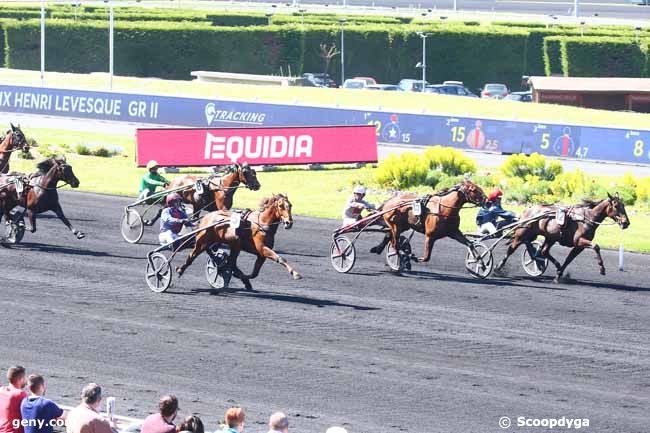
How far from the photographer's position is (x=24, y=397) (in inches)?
468

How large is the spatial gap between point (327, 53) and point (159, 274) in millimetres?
56179

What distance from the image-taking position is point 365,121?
146 feet

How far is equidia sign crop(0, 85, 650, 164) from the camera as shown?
4050 centimetres

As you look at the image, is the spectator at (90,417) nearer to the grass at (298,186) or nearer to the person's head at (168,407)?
the person's head at (168,407)

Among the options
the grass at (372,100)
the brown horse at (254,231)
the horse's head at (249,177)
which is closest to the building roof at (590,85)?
the grass at (372,100)

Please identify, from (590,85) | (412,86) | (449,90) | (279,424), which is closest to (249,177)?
(279,424)

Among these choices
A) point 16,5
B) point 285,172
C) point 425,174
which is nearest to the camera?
point 425,174

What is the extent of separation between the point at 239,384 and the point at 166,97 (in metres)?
33.8

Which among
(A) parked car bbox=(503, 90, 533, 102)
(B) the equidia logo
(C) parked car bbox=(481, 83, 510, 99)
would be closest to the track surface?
(B) the equidia logo

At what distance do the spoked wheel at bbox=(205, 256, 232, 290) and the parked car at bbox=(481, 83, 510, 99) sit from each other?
46527 mm

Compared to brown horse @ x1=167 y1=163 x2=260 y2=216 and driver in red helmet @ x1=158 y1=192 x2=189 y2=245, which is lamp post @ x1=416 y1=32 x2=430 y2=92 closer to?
brown horse @ x1=167 y1=163 x2=260 y2=216

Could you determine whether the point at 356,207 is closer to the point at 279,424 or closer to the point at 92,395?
the point at 92,395

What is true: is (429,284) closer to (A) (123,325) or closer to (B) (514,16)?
(A) (123,325)

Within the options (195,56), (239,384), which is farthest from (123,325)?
(195,56)
